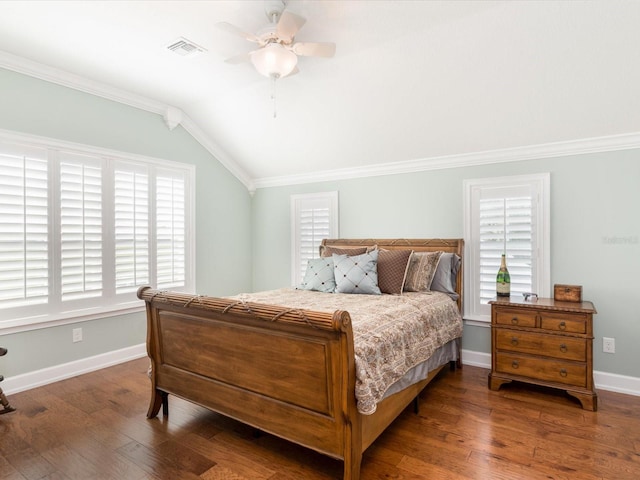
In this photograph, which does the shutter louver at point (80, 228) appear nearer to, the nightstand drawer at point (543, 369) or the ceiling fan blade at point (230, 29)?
the ceiling fan blade at point (230, 29)

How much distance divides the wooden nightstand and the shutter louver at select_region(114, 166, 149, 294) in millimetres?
3614

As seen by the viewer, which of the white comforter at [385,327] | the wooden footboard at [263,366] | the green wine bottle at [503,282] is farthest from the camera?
the green wine bottle at [503,282]

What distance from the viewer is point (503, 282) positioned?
3.38m

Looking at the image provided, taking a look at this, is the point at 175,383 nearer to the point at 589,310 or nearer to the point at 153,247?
the point at 153,247

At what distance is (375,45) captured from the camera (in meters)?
2.90

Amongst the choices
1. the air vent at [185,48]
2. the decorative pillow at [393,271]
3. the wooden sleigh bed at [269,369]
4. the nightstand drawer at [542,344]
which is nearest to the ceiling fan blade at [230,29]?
the air vent at [185,48]

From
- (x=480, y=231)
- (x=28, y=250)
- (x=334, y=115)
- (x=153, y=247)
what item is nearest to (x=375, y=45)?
(x=334, y=115)

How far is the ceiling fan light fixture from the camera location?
243cm

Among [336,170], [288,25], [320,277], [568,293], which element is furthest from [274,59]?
[568,293]

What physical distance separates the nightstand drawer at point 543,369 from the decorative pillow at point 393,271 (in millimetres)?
1025

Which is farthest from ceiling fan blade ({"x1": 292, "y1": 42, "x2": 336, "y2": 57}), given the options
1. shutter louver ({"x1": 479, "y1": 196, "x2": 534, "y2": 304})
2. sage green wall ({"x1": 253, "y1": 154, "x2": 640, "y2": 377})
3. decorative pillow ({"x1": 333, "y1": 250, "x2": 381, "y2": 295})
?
shutter louver ({"x1": 479, "y1": 196, "x2": 534, "y2": 304})

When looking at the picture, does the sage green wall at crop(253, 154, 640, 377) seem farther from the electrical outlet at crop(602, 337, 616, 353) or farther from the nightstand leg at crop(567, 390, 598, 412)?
the nightstand leg at crop(567, 390, 598, 412)

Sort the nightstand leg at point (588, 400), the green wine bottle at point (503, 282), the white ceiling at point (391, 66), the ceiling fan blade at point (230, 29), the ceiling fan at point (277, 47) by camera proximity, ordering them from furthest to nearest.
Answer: the green wine bottle at point (503, 282)
the nightstand leg at point (588, 400)
the white ceiling at point (391, 66)
the ceiling fan at point (277, 47)
the ceiling fan blade at point (230, 29)

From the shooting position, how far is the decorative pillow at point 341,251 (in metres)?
3.95
